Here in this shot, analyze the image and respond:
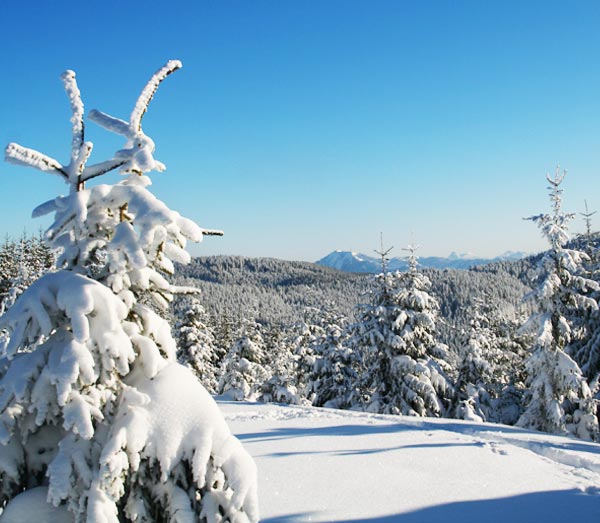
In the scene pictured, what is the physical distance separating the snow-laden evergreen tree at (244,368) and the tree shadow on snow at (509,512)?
75.2 feet

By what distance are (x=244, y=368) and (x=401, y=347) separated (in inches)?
526

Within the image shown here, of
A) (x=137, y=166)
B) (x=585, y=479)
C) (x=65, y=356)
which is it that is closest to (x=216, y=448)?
(x=65, y=356)

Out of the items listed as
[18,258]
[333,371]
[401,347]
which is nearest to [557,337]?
[401,347]

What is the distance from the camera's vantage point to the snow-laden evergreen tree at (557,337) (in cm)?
1775

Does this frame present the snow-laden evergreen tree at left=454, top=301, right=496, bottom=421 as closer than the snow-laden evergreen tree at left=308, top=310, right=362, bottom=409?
No

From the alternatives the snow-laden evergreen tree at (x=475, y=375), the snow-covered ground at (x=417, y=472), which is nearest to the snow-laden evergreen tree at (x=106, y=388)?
the snow-covered ground at (x=417, y=472)

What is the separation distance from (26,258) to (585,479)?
1433 inches

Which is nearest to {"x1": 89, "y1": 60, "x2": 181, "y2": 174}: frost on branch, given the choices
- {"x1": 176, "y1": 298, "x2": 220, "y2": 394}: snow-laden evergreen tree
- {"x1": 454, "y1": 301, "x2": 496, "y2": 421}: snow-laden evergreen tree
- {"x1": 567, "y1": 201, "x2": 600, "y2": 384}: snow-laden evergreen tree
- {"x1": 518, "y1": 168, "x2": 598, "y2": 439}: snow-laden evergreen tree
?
{"x1": 518, "y1": 168, "x2": 598, "y2": 439}: snow-laden evergreen tree

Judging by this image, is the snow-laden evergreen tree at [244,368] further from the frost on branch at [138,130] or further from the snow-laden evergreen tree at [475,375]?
the frost on branch at [138,130]

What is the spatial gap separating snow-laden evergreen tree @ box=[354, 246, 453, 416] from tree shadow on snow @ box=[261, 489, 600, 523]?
12.5 meters

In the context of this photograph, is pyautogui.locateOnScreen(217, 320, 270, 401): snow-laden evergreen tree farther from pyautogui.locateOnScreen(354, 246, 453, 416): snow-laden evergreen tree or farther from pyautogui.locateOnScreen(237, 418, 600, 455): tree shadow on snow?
pyautogui.locateOnScreen(237, 418, 600, 455): tree shadow on snow

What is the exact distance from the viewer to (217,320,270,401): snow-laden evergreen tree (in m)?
30.1

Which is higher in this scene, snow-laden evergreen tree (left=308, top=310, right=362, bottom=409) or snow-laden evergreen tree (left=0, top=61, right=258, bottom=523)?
snow-laden evergreen tree (left=0, top=61, right=258, bottom=523)

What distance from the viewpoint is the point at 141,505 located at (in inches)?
142
